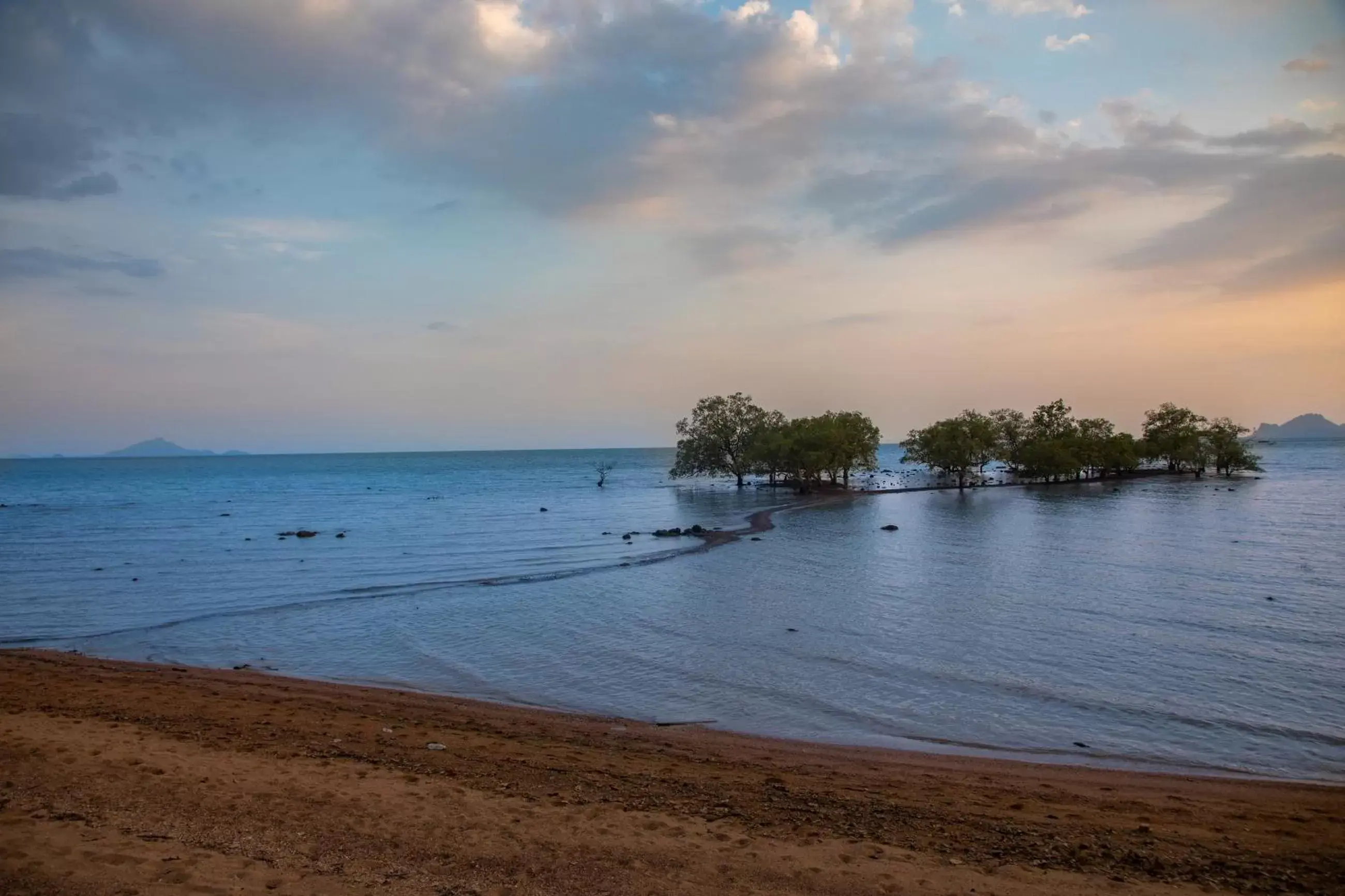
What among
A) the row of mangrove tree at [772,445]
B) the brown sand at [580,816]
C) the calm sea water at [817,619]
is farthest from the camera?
the row of mangrove tree at [772,445]

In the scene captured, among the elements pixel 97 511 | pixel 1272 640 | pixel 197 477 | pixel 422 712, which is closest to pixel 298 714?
pixel 422 712

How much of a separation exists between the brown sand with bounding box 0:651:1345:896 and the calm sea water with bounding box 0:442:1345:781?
2.61m

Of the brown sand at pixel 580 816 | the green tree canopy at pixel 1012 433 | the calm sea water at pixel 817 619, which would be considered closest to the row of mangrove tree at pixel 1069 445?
the green tree canopy at pixel 1012 433

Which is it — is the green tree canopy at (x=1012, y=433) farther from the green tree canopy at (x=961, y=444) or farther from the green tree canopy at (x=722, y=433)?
the green tree canopy at (x=722, y=433)

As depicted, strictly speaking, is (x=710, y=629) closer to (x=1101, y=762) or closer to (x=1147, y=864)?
(x=1101, y=762)

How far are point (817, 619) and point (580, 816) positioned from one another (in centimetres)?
1528

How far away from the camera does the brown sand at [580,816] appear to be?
7129 mm

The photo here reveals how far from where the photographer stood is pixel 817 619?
22828 millimetres

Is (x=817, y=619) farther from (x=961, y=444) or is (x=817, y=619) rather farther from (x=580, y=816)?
(x=961, y=444)

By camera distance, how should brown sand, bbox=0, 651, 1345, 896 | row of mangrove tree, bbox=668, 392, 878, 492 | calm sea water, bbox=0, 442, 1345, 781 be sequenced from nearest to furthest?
brown sand, bbox=0, 651, 1345, 896 → calm sea water, bbox=0, 442, 1345, 781 → row of mangrove tree, bbox=668, 392, 878, 492

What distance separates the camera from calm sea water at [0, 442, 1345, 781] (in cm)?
1412

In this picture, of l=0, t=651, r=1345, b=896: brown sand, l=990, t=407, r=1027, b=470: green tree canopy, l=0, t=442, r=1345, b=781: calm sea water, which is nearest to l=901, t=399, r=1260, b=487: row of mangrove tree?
l=990, t=407, r=1027, b=470: green tree canopy

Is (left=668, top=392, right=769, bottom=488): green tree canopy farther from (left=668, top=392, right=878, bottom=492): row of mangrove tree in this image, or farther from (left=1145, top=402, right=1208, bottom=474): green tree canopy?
(left=1145, top=402, right=1208, bottom=474): green tree canopy

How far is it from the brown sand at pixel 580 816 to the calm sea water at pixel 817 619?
8.56 ft
